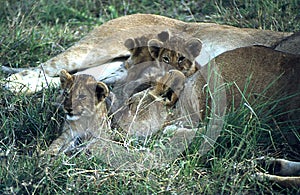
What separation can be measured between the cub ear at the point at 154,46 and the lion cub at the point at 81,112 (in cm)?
129

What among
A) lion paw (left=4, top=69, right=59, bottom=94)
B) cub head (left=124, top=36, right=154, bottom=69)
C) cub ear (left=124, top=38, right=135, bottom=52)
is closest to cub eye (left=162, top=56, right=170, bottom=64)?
cub head (left=124, top=36, right=154, bottom=69)

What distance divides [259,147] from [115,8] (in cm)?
366

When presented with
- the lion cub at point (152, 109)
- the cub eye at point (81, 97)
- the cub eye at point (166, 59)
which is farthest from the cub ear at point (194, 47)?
the cub eye at point (81, 97)

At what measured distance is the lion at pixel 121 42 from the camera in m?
6.15

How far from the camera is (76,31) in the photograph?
7.52 m

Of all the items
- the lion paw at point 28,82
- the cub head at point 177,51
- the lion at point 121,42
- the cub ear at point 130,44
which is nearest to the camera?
the lion paw at point 28,82

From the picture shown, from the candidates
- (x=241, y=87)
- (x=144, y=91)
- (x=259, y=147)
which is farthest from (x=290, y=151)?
(x=144, y=91)

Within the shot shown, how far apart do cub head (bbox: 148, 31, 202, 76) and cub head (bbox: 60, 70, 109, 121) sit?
1287 millimetres

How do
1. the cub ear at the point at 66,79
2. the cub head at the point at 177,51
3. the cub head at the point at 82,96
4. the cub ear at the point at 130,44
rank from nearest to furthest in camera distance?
the cub head at the point at 82,96, the cub ear at the point at 66,79, the cub head at the point at 177,51, the cub ear at the point at 130,44

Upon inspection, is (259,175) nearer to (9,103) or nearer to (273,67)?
(273,67)

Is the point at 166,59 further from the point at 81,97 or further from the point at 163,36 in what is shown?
the point at 81,97

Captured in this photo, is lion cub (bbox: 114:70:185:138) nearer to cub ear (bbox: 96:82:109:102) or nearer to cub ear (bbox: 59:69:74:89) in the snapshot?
cub ear (bbox: 96:82:109:102)

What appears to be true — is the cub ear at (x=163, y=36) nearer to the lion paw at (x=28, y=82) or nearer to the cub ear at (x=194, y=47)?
the cub ear at (x=194, y=47)

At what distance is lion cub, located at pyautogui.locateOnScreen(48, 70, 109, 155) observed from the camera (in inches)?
187
